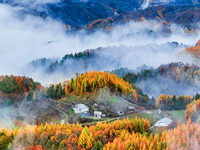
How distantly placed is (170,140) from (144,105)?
27.6 m

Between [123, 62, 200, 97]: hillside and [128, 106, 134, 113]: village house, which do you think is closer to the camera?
[128, 106, 134, 113]: village house

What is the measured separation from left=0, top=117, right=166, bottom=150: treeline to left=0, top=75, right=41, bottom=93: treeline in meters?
41.9

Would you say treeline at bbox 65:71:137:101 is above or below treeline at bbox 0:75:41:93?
above

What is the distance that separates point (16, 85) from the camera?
88062 mm

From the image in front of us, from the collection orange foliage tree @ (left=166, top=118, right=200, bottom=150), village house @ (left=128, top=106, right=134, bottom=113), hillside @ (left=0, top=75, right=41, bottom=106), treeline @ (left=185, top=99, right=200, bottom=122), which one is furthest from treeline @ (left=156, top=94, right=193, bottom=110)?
hillside @ (left=0, top=75, right=41, bottom=106)

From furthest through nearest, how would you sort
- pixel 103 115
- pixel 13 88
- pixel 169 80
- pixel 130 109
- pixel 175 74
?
pixel 175 74 < pixel 169 80 < pixel 13 88 < pixel 130 109 < pixel 103 115

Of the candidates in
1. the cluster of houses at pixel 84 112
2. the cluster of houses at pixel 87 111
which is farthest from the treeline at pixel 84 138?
the cluster of houses at pixel 87 111

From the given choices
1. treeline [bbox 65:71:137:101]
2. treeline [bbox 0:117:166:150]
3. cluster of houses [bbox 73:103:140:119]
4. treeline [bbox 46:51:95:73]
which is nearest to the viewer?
treeline [bbox 0:117:166:150]

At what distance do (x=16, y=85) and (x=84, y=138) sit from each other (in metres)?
56.3

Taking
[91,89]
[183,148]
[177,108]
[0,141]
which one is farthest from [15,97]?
[183,148]

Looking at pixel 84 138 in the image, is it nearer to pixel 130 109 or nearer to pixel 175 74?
pixel 130 109

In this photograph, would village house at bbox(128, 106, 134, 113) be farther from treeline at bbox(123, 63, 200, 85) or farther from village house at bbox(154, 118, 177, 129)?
treeline at bbox(123, 63, 200, 85)

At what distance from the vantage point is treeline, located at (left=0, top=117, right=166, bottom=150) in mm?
39619

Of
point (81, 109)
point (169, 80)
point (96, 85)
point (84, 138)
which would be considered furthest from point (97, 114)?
Answer: point (169, 80)
